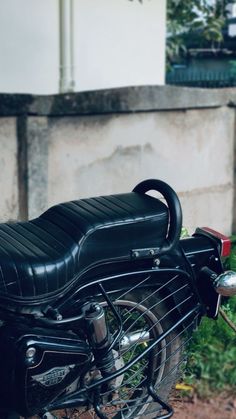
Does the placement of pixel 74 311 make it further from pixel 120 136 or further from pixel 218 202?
pixel 218 202

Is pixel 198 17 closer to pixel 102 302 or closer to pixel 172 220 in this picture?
pixel 172 220

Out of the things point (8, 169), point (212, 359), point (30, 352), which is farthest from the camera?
point (8, 169)

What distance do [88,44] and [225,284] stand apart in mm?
4009

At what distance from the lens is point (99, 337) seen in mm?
2713

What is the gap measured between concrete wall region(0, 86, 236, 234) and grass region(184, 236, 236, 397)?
3.87 feet

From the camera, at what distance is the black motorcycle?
2.51m

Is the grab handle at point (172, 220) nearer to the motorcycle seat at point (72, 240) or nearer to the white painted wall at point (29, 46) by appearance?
the motorcycle seat at point (72, 240)

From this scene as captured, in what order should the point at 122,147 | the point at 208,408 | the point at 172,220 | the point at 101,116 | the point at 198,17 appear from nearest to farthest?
1. the point at 172,220
2. the point at 208,408
3. the point at 101,116
4. the point at 122,147
5. the point at 198,17

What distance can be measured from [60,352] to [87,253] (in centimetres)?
39

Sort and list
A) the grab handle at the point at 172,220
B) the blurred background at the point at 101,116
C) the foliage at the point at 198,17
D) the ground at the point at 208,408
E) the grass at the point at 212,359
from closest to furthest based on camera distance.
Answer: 1. the grab handle at the point at 172,220
2. the ground at the point at 208,408
3. the grass at the point at 212,359
4. the blurred background at the point at 101,116
5. the foliage at the point at 198,17

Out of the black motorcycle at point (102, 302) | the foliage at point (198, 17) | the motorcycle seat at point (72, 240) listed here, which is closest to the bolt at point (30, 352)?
the black motorcycle at point (102, 302)

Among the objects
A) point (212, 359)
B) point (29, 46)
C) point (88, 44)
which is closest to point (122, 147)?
point (212, 359)

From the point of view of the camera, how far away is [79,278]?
8.66 feet

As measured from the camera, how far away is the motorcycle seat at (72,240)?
2.50 metres
